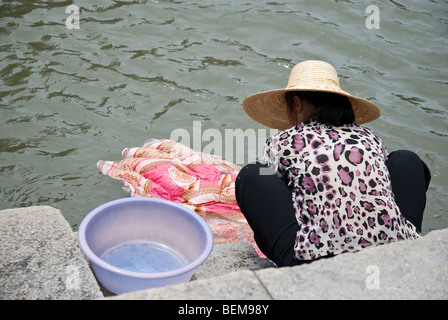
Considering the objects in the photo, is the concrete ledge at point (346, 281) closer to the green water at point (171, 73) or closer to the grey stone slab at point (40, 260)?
the grey stone slab at point (40, 260)

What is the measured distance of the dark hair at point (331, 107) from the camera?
7.54 ft

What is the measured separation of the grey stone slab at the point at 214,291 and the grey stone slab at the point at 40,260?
0.96 ft

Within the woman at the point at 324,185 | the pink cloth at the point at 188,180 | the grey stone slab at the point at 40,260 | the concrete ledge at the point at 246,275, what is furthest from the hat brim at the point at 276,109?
the grey stone slab at the point at 40,260

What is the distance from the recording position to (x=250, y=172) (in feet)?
7.80

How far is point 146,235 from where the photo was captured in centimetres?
246

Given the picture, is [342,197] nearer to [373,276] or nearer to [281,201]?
[281,201]

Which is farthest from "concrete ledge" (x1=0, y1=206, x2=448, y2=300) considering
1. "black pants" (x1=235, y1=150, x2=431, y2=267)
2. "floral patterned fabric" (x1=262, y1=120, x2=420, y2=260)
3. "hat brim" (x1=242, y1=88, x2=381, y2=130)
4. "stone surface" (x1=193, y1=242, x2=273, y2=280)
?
"hat brim" (x1=242, y1=88, x2=381, y2=130)

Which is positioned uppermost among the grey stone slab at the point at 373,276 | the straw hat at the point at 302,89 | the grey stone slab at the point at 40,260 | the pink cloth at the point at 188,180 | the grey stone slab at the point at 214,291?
the straw hat at the point at 302,89

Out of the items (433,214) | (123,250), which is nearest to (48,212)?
(123,250)

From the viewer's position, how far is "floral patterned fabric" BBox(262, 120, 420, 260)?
2.10 metres

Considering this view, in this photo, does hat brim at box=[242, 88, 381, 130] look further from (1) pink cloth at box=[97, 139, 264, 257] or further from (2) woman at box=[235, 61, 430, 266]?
(1) pink cloth at box=[97, 139, 264, 257]

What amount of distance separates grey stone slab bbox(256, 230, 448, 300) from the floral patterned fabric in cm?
30

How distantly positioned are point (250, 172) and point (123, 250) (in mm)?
723
